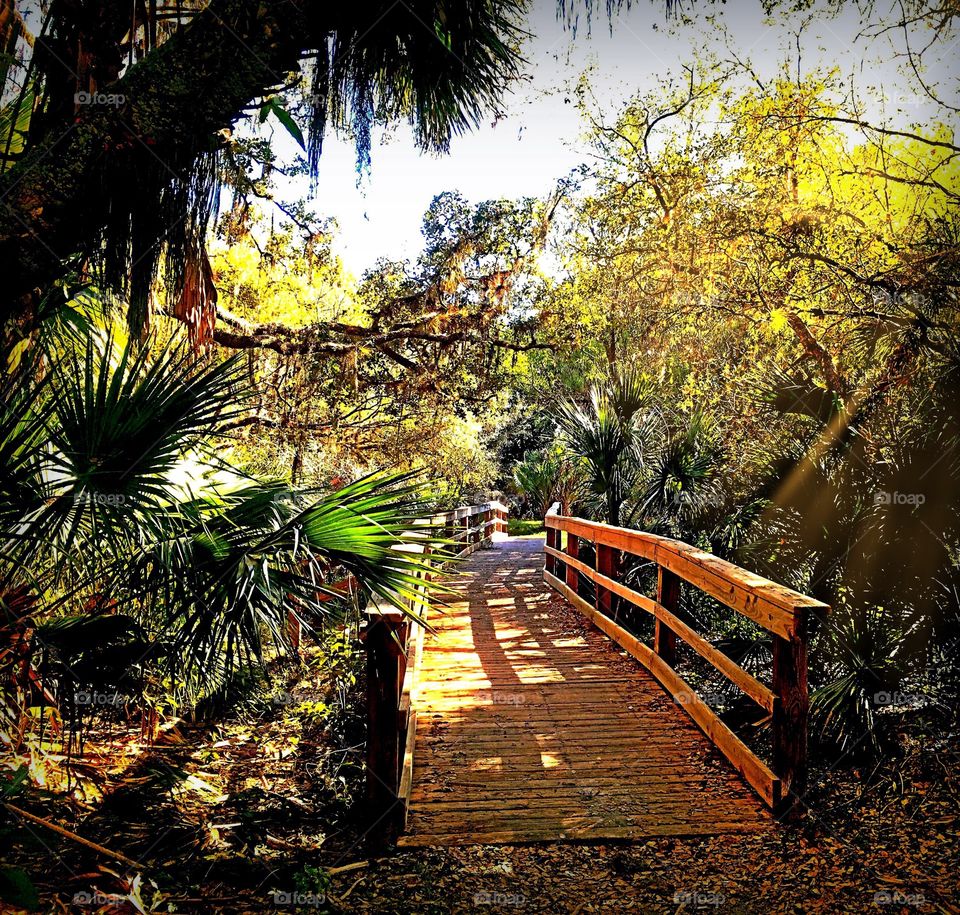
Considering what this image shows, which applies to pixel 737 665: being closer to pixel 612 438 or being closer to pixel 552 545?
pixel 612 438

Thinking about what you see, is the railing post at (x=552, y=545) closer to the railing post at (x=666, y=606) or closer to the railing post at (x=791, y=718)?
the railing post at (x=666, y=606)

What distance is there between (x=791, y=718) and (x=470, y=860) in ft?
5.75

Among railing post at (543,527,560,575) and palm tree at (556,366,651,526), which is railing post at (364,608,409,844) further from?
railing post at (543,527,560,575)

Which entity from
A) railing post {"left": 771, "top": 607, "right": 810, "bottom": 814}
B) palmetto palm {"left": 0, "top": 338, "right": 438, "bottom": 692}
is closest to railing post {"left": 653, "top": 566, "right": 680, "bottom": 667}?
railing post {"left": 771, "top": 607, "right": 810, "bottom": 814}

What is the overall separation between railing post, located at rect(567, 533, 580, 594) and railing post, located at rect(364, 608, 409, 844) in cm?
566

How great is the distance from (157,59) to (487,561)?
13.3m

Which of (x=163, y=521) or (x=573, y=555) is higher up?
(x=163, y=521)

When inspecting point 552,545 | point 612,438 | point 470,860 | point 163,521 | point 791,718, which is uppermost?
point 612,438

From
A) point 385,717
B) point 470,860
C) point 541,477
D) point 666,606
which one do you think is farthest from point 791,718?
point 541,477

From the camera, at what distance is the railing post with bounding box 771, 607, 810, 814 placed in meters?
3.66

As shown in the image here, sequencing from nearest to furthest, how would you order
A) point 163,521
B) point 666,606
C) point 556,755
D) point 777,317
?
point 163,521, point 556,755, point 666,606, point 777,317

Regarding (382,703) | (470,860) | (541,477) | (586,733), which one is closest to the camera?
(470,860)

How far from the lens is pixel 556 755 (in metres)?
4.54

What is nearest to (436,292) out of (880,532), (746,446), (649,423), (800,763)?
(649,423)
